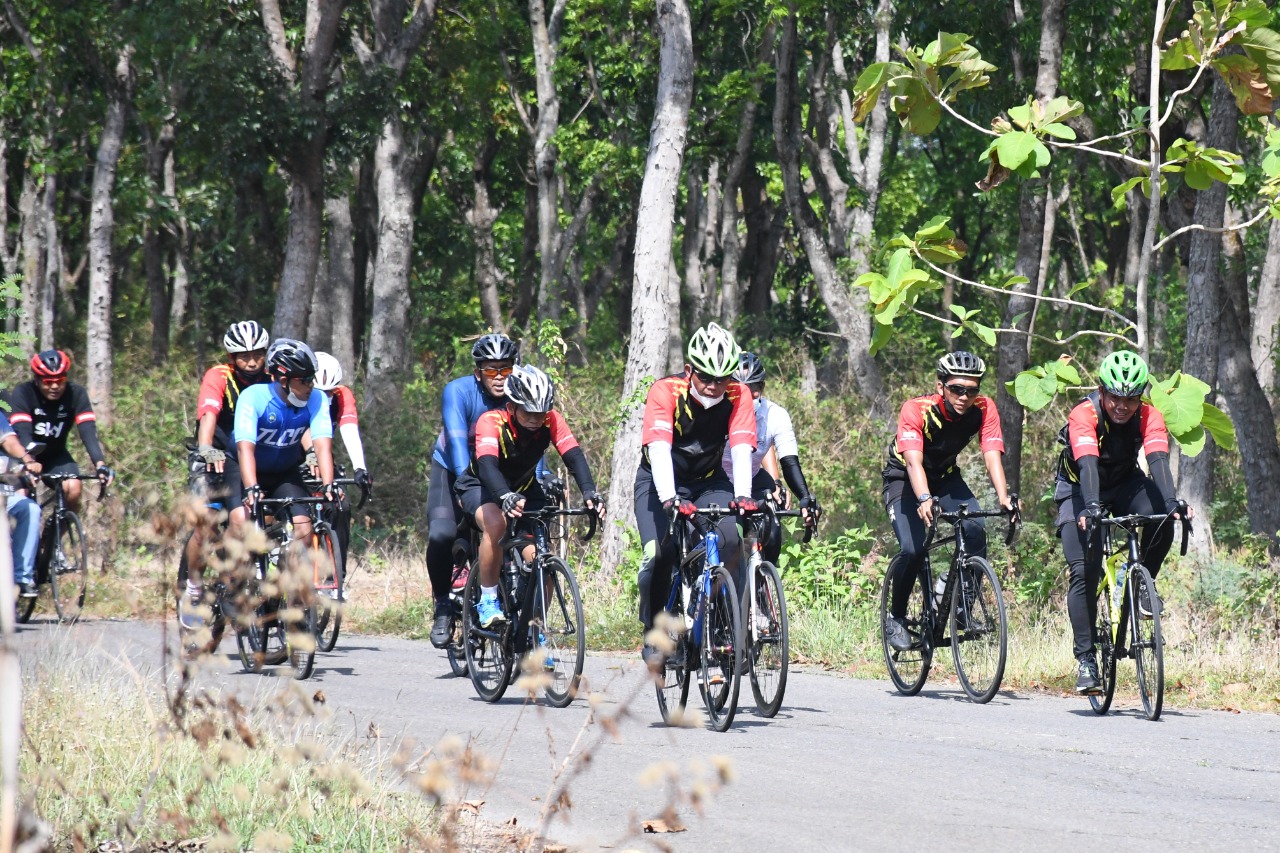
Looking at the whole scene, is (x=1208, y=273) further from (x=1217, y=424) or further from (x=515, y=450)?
(x=515, y=450)

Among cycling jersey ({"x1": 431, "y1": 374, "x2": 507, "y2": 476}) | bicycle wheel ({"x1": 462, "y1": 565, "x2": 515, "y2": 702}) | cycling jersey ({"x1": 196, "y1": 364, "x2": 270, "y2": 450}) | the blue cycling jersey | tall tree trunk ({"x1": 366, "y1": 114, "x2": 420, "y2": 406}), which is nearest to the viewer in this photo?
bicycle wheel ({"x1": 462, "y1": 565, "x2": 515, "y2": 702})

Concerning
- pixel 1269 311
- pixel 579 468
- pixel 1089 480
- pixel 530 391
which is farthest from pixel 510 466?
pixel 1269 311

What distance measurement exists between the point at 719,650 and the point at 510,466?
2425 mm

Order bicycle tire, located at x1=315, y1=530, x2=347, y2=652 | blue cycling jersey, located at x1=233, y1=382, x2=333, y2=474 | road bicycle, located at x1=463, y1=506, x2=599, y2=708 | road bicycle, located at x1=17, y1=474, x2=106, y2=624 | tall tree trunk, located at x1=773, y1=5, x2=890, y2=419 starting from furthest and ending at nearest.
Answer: tall tree trunk, located at x1=773, y1=5, x2=890, y2=419 < road bicycle, located at x1=17, y1=474, x2=106, y2=624 < blue cycling jersey, located at x1=233, y1=382, x2=333, y2=474 < bicycle tire, located at x1=315, y1=530, x2=347, y2=652 < road bicycle, located at x1=463, y1=506, x2=599, y2=708

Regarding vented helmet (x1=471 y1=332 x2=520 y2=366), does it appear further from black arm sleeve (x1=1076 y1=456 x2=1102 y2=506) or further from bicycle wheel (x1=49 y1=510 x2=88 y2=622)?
bicycle wheel (x1=49 y1=510 x2=88 y2=622)

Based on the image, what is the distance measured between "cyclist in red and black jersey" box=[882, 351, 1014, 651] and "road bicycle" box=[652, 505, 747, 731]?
1881mm

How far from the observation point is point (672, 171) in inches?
648

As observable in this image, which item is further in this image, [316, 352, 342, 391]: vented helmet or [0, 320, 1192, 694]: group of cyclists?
[316, 352, 342, 391]: vented helmet

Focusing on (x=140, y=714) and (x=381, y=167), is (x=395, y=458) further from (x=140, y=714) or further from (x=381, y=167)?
(x=140, y=714)

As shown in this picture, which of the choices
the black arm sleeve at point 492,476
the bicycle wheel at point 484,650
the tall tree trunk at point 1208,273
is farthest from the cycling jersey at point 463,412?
the tall tree trunk at point 1208,273

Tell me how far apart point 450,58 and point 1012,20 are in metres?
12.6

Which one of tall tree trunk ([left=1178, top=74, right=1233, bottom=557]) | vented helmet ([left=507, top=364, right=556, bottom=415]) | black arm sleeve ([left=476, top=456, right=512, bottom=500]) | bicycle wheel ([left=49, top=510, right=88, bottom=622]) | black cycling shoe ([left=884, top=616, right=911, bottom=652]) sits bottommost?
black cycling shoe ([left=884, top=616, right=911, bottom=652])

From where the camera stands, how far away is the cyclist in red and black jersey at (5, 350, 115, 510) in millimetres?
14812

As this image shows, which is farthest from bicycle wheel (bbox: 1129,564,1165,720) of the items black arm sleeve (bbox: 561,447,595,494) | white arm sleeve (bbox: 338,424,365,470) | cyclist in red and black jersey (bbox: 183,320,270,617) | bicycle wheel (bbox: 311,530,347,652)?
cyclist in red and black jersey (bbox: 183,320,270,617)
